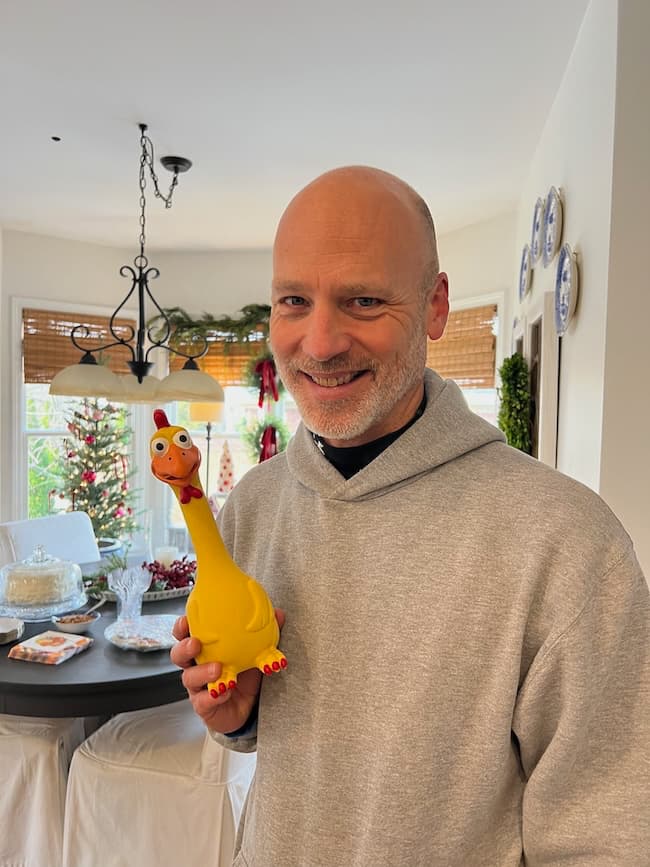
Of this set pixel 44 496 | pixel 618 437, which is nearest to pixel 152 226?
pixel 44 496

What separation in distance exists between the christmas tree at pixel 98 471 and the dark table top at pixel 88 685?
8.51 feet

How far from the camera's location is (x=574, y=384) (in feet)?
6.51

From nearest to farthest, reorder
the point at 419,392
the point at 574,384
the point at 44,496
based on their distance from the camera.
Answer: the point at 419,392
the point at 574,384
the point at 44,496

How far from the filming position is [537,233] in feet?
8.51

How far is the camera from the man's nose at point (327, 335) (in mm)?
758

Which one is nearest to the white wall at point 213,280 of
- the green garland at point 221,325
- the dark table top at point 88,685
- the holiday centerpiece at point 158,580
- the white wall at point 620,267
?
the green garland at point 221,325

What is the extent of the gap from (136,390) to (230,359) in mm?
2284

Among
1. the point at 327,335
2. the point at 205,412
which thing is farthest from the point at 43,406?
the point at 327,335

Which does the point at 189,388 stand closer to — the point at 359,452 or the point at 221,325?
the point at 359,452

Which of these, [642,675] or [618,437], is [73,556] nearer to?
[618,437]

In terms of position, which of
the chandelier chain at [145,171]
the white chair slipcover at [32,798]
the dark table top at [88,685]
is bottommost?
the white chair slipcover at [32,798]

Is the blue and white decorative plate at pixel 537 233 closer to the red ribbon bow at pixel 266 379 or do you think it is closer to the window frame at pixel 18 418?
the red ribbon bow at pixel 266 379

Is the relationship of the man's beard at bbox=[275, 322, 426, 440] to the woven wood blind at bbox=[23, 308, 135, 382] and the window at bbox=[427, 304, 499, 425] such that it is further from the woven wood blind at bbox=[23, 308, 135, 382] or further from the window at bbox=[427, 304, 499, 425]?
the woven wood blind at bbox=[23, 308, 135, 382]

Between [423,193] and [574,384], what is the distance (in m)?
1.77
